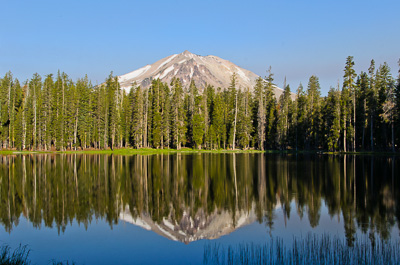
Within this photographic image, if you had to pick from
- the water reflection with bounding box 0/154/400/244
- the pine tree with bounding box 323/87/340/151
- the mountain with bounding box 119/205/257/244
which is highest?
the pine tree with bounding box 323/87/340/151

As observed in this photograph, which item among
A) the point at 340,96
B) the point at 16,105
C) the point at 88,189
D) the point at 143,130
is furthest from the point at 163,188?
the point at 16,105

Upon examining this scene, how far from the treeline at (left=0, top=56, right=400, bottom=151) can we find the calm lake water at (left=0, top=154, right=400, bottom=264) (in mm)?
53701

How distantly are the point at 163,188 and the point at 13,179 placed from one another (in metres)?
14.6

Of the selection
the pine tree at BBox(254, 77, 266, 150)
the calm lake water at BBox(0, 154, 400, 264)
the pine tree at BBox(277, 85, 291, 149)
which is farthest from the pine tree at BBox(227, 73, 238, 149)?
the calm lake water at BBox(0, 154, 400, 264)

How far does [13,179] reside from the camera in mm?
30750

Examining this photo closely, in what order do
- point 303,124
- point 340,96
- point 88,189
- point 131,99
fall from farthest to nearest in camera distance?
point 131,99
point 303,124
point 340,96
point 88,189

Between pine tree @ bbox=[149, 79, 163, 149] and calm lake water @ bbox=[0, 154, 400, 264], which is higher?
pine tree @ bbox=[149, 79, 163, 149]

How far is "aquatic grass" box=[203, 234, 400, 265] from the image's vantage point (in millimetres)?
11016

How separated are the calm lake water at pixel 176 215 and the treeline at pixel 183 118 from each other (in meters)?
53.7

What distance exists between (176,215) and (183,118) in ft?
254

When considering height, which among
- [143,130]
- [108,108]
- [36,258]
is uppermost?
[108,108]

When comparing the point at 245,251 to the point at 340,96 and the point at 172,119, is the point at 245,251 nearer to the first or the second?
the point at 340,96

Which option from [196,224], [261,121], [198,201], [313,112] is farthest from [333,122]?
[196,224]

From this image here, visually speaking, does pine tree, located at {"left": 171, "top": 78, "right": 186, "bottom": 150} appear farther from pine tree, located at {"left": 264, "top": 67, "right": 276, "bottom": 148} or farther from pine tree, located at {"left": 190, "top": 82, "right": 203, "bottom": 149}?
pine tree, located at {"left": 264, "top": 67, "right": 276, "bottom": 148}
